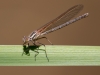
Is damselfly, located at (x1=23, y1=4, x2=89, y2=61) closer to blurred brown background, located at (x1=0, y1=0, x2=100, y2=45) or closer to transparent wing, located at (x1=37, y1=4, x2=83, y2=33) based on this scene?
transparent wing, located at (x1=37, y1=4, x2=83, y2=33)

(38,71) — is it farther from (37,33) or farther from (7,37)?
(37,33)

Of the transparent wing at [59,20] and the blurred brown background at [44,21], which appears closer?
the transparent wing at [59,20]

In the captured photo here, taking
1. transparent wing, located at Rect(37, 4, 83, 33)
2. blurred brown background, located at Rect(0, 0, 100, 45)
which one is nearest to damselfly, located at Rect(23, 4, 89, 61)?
transparent wing, located at Rect(37, 4, 83, 33)

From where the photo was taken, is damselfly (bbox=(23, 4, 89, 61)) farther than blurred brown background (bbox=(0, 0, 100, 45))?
No

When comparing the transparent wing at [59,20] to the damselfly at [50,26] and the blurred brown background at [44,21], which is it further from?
the blurred brown background at [44,21]

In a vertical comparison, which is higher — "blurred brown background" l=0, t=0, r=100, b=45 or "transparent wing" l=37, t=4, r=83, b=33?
"blurred brown background" l=0, t=0, r=100, b=45

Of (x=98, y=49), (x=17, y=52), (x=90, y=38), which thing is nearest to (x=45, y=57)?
(x=17, y=52)

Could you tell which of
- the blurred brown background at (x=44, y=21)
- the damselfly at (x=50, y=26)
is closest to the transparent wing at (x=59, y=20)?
the damselfly at (x=50, y=26)

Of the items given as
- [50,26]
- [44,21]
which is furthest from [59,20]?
[44,21]
